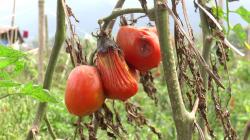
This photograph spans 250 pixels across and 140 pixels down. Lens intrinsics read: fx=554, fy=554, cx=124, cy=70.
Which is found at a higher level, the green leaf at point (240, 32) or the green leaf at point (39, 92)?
the green leaf at point (240, 32)

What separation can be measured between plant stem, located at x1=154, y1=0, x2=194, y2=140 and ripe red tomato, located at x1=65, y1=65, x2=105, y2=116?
5.5 inches

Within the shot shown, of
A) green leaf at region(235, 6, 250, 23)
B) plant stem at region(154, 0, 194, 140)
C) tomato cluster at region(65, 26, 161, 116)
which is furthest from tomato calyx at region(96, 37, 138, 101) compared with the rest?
green leaf at region(235, 6, 250, 23)

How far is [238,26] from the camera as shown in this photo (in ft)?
4.05

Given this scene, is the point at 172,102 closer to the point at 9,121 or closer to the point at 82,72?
the point at 82,72

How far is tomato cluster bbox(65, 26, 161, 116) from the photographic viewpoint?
79 cm

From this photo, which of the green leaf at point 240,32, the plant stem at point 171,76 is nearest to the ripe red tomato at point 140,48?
the plant stem at point 171,76

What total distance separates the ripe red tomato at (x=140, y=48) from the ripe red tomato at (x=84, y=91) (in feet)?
0.19

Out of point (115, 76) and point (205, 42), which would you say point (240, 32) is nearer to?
point (205, 42)

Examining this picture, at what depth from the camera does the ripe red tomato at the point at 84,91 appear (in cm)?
79

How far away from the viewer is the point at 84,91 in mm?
804

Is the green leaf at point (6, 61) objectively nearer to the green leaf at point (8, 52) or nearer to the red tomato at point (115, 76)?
the green leaf at point (8, 52)

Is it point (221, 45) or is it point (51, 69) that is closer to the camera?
point (221, 45)

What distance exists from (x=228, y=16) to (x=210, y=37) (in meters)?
0.17

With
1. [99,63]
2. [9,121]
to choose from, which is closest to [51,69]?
[99,63]
